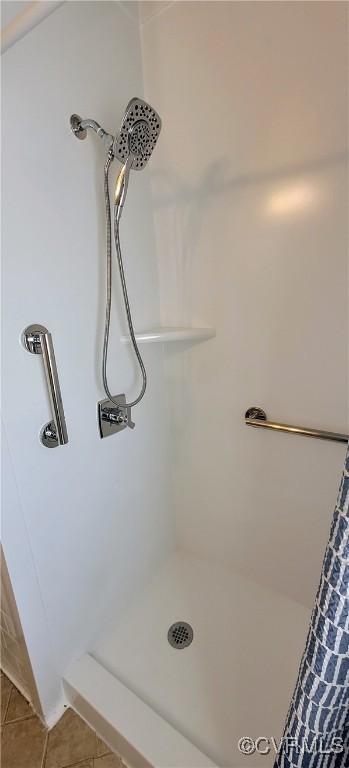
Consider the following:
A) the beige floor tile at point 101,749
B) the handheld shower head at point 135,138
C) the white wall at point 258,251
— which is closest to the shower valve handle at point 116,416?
the white wall at point 258,251

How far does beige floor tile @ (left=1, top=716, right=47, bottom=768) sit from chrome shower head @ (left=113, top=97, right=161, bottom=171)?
1.72 m

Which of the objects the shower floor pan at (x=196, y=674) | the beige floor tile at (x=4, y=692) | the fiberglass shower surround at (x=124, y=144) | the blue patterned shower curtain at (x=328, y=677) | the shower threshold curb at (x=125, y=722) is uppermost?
the fiberglass shower surround at (x=124, y=144)

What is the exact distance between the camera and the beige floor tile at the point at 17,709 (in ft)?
3.66

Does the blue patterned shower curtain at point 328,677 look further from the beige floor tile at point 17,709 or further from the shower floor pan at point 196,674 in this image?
the beige floor tile at point 17,709

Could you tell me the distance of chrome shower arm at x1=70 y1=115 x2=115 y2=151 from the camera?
93cm

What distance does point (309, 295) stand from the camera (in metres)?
1.08

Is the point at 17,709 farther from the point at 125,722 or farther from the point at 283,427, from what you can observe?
the point at 283,427

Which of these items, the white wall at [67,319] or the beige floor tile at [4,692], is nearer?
the white wall at [67,319]

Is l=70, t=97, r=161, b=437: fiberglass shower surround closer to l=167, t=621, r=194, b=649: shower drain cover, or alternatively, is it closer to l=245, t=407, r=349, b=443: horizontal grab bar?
l=245, t=407, r=349, b=443: horizontal grab bar

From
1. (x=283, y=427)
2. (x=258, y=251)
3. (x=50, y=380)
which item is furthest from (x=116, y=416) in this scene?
(x=258, y=251)

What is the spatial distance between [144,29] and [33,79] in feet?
1.91

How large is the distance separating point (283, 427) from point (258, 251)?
0.59 metres

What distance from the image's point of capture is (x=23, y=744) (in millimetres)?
1040

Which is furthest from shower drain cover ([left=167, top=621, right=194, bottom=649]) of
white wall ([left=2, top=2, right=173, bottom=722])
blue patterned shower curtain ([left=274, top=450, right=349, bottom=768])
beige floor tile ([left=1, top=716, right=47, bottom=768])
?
blue patterned shower curtain ([left=274, top=450, right=349, bottom=768])
